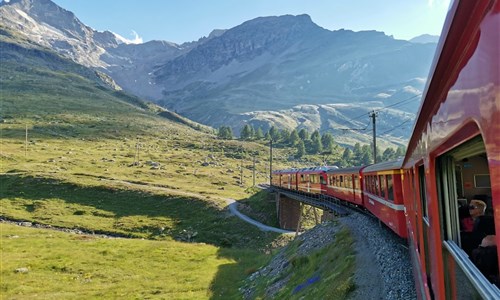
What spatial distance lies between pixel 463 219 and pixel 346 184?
2788cm

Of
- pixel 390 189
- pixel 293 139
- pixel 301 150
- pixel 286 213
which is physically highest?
pixel 293 139

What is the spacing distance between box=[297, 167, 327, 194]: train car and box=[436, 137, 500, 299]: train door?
36.1m

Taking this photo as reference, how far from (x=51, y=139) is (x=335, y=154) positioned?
99682 millimetres

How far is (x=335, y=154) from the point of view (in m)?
152

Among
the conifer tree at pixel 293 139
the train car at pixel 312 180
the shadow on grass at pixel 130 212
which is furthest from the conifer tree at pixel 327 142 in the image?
the train car at pixel 312 180

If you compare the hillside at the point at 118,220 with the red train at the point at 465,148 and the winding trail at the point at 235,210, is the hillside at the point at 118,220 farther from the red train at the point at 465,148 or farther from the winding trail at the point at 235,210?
the red train at the point at 465,148

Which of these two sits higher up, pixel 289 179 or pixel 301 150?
pixel 301 150

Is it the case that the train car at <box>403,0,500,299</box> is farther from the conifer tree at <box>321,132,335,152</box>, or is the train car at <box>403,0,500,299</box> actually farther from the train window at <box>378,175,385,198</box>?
the conifer tree at <box>321,132,335,152</box>

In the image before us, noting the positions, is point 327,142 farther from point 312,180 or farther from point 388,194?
point 388,194

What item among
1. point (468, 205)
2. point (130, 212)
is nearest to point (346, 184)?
point (468, 205)

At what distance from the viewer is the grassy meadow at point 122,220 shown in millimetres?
31922

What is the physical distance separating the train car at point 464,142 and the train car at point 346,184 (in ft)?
72.5

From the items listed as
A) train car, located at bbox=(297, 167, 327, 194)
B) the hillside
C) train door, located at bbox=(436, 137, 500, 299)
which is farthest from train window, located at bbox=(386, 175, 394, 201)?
train car, located at bbox=(297, 167, 327, 194)

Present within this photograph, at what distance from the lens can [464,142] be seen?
9.74ft
